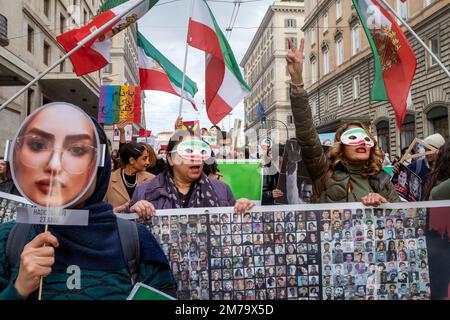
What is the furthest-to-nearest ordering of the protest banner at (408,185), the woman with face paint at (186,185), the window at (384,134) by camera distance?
the window at (384,134)
the protest banner at (408,185)
the woman with face paint at (186,185)

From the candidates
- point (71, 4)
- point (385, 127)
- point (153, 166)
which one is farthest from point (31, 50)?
point (385, 127)

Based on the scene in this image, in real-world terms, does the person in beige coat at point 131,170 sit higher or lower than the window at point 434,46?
lower

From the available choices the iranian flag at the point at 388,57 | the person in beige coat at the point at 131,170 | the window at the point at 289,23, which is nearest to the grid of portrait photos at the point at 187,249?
the person in beige coat at the point at 131,170

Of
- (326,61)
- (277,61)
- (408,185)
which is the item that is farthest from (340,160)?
(277,61)

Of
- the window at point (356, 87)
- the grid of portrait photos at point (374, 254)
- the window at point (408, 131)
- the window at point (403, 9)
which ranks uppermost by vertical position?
the window at point (403, 9)

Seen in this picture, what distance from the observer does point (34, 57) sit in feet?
65.8

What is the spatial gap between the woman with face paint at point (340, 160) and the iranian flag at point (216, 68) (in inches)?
119

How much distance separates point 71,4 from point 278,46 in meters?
47.6

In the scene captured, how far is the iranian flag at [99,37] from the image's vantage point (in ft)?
17.0

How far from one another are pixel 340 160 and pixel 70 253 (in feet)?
6.53

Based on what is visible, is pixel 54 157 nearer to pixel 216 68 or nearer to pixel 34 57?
pixel 216 68

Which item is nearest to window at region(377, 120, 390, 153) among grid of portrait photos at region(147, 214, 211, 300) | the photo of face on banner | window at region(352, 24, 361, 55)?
window at region(352, 24, 361, 55)

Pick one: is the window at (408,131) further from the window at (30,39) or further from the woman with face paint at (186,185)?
the woman with face paint at (186,185)
